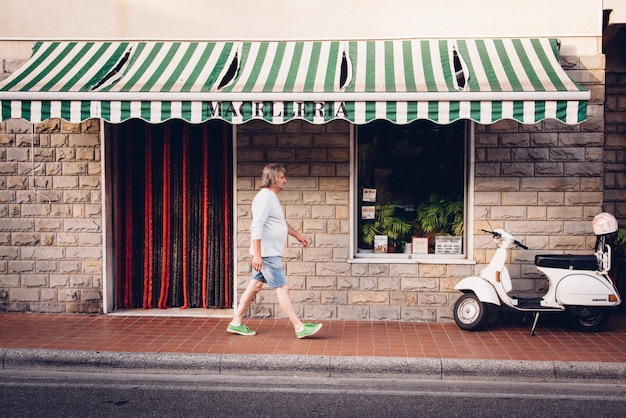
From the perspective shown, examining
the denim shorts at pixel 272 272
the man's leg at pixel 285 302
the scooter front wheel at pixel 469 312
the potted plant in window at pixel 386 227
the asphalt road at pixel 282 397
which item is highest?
the potted plant in window at pixel 386 227

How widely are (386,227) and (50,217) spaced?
4.41 metres

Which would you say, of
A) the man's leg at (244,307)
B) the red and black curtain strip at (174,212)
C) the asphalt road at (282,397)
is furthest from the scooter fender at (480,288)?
the red and black curtain strip at (174,212)

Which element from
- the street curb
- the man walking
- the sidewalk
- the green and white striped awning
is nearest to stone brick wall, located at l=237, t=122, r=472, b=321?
the sidewalk

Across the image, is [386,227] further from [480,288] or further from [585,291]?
[585,291]

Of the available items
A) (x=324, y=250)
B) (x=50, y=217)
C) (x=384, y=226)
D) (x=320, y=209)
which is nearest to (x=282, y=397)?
(x=324, y=250)

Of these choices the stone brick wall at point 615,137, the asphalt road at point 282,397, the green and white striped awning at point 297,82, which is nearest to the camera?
the asphalt road at point 282,397

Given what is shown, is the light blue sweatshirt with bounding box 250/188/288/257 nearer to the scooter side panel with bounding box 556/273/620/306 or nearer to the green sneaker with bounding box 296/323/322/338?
the green sneaker with bounding box 296/323/322/338

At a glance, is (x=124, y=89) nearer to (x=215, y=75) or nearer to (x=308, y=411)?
(x=215, y=75)

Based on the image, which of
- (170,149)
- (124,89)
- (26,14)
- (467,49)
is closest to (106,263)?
(170,149)

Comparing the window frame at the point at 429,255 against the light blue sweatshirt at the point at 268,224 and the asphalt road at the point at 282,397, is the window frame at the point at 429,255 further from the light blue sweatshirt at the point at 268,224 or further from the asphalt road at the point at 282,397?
the asphalt road at the point at 282,397

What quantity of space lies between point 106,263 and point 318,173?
3.01 meters

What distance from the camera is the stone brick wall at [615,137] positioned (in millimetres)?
9039

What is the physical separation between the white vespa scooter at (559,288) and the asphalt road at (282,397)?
1.39 m

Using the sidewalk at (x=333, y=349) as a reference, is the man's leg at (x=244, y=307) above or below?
above
